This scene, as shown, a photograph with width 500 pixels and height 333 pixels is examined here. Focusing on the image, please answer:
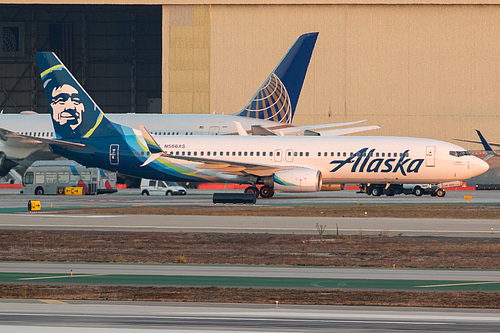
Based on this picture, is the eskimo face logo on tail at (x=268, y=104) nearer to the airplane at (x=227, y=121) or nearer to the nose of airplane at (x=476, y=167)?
the airplane at (x=227, y=121)

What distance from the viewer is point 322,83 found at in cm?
8481

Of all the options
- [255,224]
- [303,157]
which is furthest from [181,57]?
[255,224]

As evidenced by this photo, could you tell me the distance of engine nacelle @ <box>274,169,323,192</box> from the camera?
50688mm

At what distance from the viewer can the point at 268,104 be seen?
2793 inches

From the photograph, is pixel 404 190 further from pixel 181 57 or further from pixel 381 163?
pixel 181 57

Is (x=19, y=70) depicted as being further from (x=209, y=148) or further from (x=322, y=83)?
(x=209, y=148)

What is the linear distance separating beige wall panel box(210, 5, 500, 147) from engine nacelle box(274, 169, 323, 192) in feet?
110

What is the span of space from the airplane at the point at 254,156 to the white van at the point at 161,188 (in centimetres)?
1382

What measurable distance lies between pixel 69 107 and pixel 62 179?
1380 cm

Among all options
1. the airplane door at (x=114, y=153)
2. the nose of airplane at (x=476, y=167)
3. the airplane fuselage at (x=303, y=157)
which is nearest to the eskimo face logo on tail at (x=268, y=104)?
the airplane fuselage at (x=303, y=157)

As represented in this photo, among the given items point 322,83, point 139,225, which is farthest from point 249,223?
point 322,83

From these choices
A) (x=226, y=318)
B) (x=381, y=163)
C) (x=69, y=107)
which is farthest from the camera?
(x=69, y=107)

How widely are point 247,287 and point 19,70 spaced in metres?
96.7

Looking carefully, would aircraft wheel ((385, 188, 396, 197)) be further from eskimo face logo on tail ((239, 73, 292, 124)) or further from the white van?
the white van
